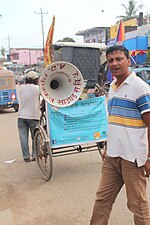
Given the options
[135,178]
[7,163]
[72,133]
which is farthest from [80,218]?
[7,163]

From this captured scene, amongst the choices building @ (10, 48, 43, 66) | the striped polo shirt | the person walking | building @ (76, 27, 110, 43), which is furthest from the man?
building @ (10, 48, 43, 66)

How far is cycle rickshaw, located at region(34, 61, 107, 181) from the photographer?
16.2 feet

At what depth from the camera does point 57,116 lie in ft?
16.6

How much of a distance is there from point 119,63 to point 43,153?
9.17 feet

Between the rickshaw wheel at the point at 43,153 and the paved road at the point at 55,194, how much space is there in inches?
5.3

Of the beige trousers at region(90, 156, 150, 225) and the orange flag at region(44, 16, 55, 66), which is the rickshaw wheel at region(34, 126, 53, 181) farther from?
the beige trousers at region(90, 156, 150, 225)

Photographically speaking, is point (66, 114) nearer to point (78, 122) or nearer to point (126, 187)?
point (78, 122)

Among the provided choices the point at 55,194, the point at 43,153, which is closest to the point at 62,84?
the point at 43,153

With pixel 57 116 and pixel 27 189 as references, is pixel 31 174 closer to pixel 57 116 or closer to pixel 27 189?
pixel 27 189

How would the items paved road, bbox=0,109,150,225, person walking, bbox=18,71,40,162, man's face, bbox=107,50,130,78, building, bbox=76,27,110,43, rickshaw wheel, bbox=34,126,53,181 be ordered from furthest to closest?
building, bbox=76,27,110,43 → person walking, bbox=18,71,40,162 → rickshaw wheel, bbox=34,126,53,181 → paved road, bbox=0,109,150,225 → man's face, bbox=107,50,130,78

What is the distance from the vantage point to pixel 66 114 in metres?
5.06

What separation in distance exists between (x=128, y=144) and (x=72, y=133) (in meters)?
2.49

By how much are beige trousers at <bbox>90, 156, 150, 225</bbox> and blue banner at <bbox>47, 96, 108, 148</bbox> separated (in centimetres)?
214

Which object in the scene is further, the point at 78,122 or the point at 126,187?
the point at 78,122
